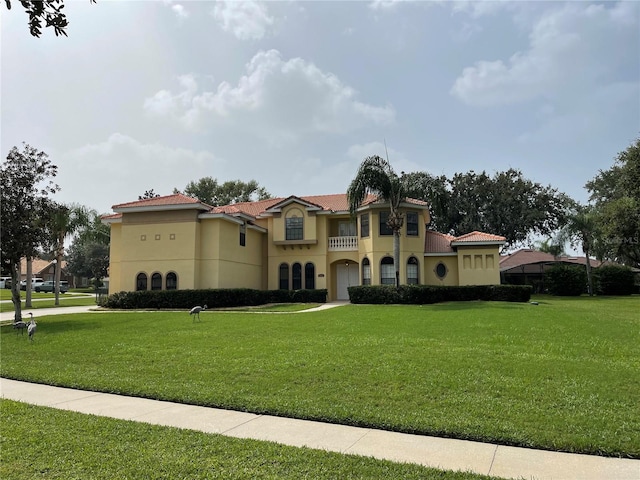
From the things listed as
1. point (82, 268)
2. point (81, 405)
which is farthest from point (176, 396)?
point (82, 268)

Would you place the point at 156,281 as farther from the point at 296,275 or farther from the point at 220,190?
the point at 220,190

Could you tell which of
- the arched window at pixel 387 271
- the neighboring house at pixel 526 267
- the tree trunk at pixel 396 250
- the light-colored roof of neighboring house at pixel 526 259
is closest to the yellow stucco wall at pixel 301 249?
the arched window at pixel 387 271

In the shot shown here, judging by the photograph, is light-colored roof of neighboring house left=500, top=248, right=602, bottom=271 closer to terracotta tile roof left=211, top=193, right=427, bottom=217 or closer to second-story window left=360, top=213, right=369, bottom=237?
terracotta tile roof left=211, top=193, right=427, bottom=217

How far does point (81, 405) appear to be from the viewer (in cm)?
708

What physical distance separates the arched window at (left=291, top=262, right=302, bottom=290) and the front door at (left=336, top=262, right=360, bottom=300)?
9.21 ft

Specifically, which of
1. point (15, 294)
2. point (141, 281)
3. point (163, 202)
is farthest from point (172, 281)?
point (15, 294)

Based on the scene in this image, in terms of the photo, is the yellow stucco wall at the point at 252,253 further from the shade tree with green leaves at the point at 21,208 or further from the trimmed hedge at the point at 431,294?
the shade tree with green leaves at the point at 21,208

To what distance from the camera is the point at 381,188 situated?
27.0m

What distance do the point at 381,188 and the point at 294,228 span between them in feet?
24.7

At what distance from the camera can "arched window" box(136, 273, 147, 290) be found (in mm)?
27484

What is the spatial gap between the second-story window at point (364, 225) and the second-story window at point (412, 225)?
8.79 feet

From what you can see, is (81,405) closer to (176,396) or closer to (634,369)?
(176,396)

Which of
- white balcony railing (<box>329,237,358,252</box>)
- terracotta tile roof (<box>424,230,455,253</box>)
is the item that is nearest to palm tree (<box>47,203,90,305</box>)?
white balcony railing (<box>329,237,358,252</box>)

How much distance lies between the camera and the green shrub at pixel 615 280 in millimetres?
41125
